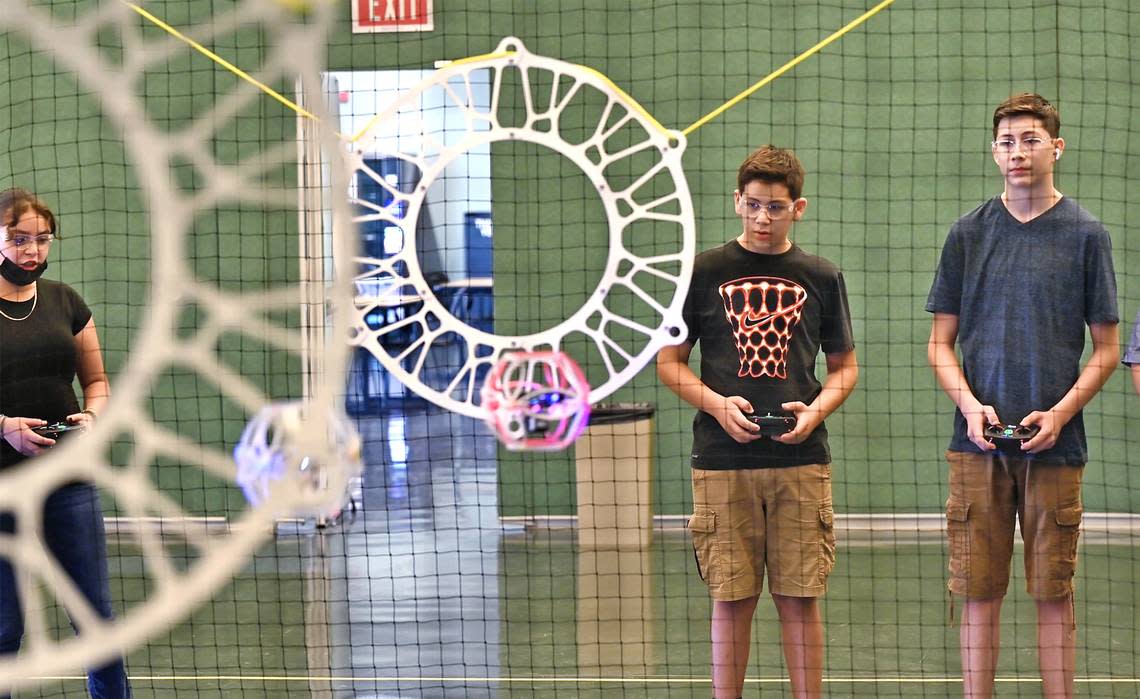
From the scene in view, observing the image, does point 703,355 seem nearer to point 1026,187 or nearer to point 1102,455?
point 1026,187

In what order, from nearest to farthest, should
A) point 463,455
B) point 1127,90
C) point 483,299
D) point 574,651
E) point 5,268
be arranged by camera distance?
point 5,268 < point 574,651 < point 1127,90 < point 463,455 < point 483,299

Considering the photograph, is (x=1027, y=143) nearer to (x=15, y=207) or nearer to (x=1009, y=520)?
(x=1009, y=520)

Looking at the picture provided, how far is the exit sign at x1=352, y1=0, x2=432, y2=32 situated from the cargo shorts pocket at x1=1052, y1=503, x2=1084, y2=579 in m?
3.67

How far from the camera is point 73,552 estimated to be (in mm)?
2898

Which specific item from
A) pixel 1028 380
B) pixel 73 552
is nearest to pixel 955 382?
pixel 1028 380

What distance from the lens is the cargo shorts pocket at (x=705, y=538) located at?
119 inches

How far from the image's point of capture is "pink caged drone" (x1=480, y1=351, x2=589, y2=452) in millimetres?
2928

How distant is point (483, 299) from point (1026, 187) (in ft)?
28.6

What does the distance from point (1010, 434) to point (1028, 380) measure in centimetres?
14

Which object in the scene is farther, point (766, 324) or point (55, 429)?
point (766, 324)

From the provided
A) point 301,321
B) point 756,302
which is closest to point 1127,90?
point 756,302

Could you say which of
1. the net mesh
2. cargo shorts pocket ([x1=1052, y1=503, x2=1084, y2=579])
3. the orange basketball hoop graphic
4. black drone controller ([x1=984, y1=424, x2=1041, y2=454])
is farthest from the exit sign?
cargo shorts pocket ([x1=1052, y1=503, x2=1084, y2=579])

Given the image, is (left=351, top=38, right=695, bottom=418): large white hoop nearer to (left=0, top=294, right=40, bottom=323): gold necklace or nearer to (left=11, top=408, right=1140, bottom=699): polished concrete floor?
(left=0, top=294, right=40, bottom=323): gold necklace

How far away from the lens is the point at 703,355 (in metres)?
3.10
